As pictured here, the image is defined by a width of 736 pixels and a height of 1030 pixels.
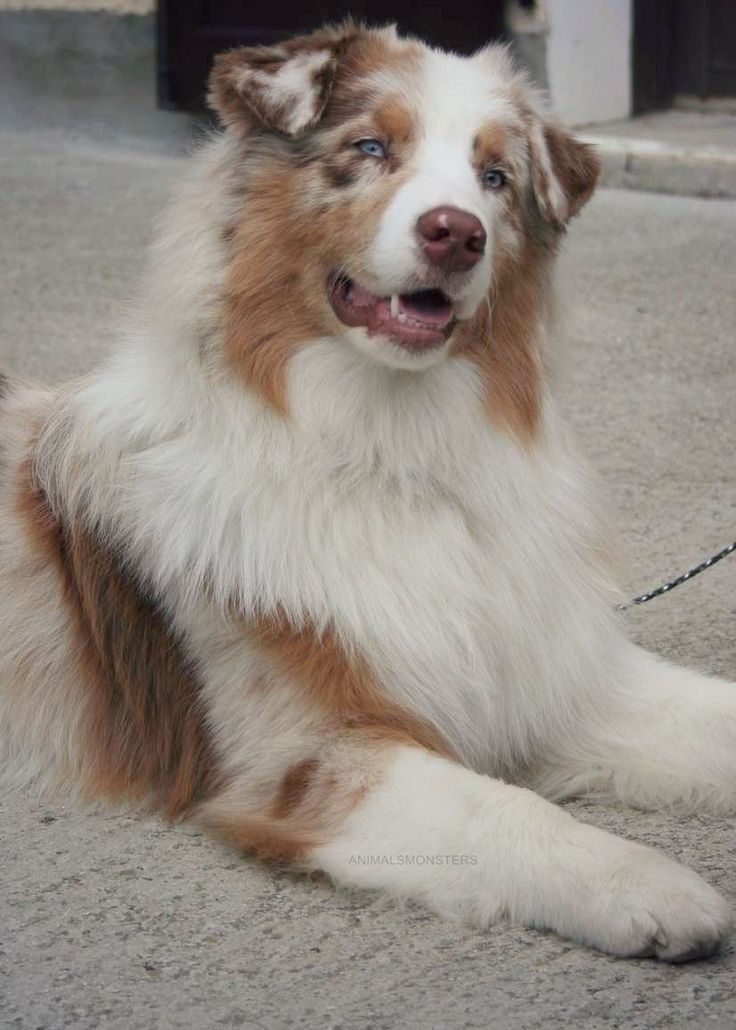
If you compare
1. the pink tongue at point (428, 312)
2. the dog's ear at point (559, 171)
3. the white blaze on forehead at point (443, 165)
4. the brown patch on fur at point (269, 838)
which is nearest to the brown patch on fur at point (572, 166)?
the dog's ear at point (559, 171)

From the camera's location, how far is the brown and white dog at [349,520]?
3.37 meters

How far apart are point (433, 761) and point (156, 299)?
1.20 m

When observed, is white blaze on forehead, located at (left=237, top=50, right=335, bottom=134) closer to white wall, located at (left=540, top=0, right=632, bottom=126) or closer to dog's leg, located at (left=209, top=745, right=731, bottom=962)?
dog's leg, located at (left=209, top=745, right=731, bottom=962)

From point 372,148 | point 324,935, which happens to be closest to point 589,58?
point 372,148

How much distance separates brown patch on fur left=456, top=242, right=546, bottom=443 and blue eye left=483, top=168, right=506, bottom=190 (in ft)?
0.53

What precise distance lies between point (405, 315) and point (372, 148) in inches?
14.7

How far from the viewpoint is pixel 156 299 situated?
366cm

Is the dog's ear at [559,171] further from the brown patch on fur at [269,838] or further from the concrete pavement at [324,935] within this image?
the brown patch on fur at [269,838]

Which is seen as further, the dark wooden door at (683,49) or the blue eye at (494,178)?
the dark wooden door at (683,49)

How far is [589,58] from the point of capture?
10078mm

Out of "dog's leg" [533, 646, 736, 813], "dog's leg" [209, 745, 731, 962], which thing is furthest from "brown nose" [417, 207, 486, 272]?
"dog's leg" [533, 646, 736, 813]

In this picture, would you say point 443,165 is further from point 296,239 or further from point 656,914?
point 656,914

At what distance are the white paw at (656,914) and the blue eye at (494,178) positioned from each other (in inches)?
58.5

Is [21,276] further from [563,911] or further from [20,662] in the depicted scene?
[563,911]
